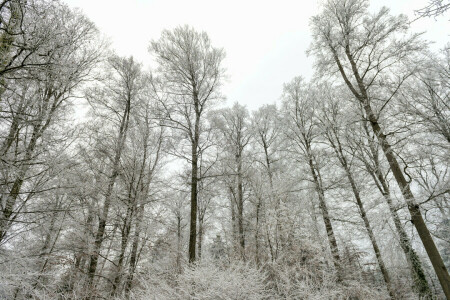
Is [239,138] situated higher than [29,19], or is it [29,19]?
[239,138]

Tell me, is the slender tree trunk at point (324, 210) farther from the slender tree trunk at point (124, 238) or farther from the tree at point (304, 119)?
the slender tree trunk at point (124, 238)

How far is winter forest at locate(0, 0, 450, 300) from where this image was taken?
459 centimetres

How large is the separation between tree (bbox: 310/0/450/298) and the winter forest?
51 millimetres

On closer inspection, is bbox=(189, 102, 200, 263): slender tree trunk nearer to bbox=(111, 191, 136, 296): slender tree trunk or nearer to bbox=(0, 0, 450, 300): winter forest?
bbox=(0, 0, 450, 300): winter forest

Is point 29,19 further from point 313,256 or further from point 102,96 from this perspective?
point 313,256

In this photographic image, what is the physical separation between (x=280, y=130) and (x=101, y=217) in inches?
367

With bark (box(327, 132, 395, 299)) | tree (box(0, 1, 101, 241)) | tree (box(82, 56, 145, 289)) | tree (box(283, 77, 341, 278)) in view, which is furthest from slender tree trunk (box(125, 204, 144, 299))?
bark (box(327, 132, 395, 299))

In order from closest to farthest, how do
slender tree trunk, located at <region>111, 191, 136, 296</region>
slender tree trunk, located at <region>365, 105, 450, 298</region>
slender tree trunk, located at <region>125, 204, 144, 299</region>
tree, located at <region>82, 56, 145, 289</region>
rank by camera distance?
slender tree trunk, located at <region>365, 105, 450, 298</region> < slender tree trunk, located at <region>111, 191, 136, 296</region> < slender tree trunk, located at <region>125, 204, 144, 299</region> < tree, located at <region>82, 56, 145, 289</region>

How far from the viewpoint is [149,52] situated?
8828 millimetres

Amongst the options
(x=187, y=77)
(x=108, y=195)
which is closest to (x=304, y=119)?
(x=187, y=77)

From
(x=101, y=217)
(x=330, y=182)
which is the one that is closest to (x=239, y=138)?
(x=330, y=182)

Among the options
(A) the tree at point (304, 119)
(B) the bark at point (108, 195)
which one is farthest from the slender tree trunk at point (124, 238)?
(A) the tree at point (304, 119)

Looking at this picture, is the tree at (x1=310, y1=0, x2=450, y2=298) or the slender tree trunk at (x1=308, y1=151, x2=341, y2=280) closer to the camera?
the tree at (x1=310, y1=0, x2=450, y2=298)

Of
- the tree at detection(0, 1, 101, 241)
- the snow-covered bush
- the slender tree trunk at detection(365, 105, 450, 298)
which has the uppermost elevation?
the tree at detection(0, 1, 101, 241)
